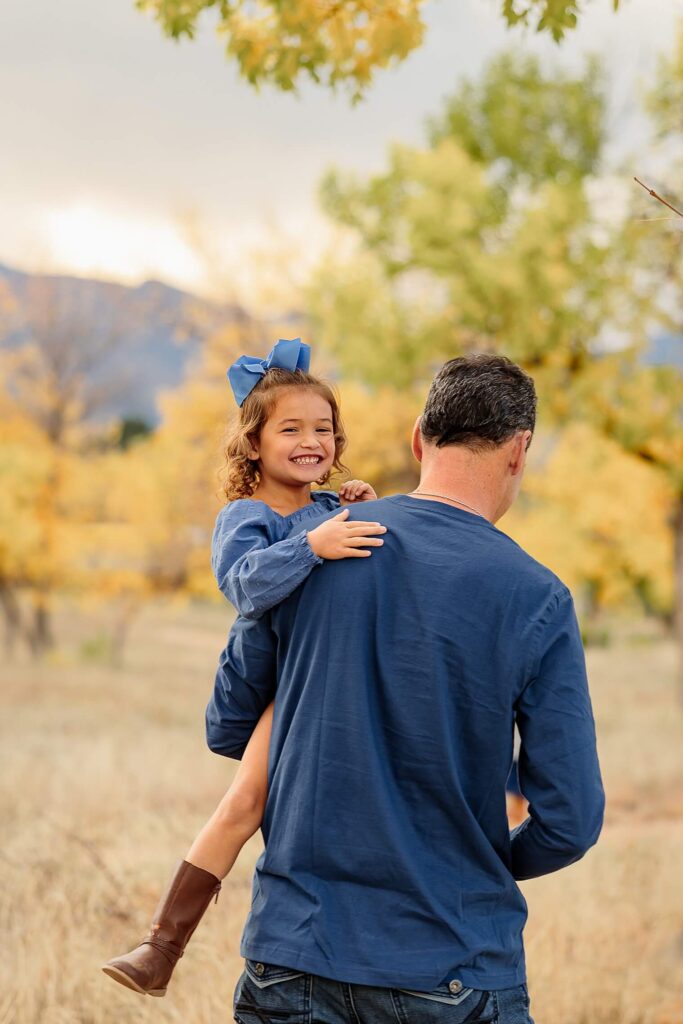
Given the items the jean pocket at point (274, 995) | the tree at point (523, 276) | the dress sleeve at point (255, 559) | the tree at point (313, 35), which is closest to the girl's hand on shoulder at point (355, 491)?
the dress sleeve at point (255, 559)

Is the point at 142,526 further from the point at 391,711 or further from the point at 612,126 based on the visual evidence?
the point at 391,711

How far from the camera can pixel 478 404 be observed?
2014mm

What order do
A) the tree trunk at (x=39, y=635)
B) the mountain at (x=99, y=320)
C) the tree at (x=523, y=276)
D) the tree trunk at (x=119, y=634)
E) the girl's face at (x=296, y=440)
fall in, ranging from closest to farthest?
the girl's face at (x=296, y=440)
the tree at (x=523, y=276)
the mountain at (x=99, y=320)
the tree trunk at (x=39, y=635)
the tree trunk at (x=119, y=634)

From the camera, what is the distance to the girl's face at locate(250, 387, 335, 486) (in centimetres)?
273

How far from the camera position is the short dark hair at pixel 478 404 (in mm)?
2016

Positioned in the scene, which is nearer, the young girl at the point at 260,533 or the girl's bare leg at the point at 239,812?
the young girl at the point at 260,533

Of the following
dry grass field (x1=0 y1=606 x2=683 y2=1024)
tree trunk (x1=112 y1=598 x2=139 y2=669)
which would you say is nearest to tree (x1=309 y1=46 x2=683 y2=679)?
dry grass field (x1=0 y1=606 x2=683 y2=1024)

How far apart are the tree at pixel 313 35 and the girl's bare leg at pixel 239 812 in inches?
115

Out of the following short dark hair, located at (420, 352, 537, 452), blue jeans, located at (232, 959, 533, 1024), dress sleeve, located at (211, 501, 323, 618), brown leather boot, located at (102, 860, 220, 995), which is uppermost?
short dark hair, located at (420, 352, 537, 452)

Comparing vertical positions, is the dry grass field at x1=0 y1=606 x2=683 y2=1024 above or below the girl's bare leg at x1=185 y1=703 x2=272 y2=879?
below

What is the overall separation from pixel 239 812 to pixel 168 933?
0.40 m

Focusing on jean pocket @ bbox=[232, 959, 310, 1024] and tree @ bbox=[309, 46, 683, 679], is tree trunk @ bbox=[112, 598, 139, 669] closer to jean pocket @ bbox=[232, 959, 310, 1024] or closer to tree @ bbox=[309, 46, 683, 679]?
tree @ bbox=[309, 46, 683, 679]

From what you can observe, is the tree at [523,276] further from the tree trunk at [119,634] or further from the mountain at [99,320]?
the tree trunk at [119,634]

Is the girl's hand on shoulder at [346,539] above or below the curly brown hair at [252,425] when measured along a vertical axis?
below
